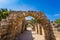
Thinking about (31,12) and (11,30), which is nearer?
(11,30)

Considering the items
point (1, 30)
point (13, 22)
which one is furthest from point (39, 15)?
point (1, 30)

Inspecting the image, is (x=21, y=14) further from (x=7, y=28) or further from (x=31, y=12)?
(x=7, y=28)

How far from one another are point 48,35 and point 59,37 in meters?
0.95

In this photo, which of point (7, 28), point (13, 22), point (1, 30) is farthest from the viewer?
point (13, 22)

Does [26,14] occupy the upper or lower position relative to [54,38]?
upper

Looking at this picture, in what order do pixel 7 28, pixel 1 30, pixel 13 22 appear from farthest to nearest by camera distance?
pixel 13 22, pixel 7 28, pixel 1 30

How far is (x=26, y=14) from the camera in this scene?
10867 mm

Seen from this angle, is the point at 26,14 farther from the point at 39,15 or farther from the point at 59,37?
the point at 59,37

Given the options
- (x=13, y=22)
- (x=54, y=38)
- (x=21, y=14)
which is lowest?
(x=54, y=38)

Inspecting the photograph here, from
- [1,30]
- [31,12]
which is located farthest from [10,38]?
[31,12]

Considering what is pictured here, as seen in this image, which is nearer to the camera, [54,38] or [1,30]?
[1,30]

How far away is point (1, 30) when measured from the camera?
8172mm

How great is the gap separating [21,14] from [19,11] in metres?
Result: 0.32

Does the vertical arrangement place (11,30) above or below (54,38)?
above
